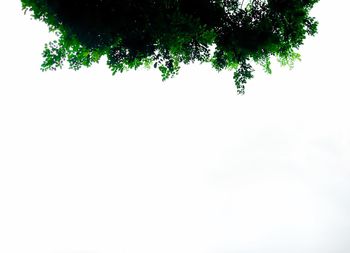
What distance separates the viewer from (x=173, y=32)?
256 inches

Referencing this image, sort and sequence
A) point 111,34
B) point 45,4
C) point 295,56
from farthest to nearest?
point 295,56
point 111,34
point 45,4

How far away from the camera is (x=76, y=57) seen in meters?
7.56

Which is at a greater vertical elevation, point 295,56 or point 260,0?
point 260,0

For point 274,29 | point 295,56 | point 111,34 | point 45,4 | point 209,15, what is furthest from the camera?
point 295,56

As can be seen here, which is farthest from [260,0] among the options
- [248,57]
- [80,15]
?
[80,15]

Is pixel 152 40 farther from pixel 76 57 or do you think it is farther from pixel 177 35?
pixel 76 57

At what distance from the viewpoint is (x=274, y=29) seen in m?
8.02

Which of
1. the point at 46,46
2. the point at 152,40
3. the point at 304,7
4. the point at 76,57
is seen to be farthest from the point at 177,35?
the point at 304,7

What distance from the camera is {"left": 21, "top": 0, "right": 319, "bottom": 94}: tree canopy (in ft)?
21.2

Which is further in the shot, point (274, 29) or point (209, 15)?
point (274, 29)

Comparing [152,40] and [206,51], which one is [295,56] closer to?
[206,51]

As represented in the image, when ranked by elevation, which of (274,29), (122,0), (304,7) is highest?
(304,7)

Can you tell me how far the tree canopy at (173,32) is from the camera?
6.46 m

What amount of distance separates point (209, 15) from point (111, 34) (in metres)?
2.43
